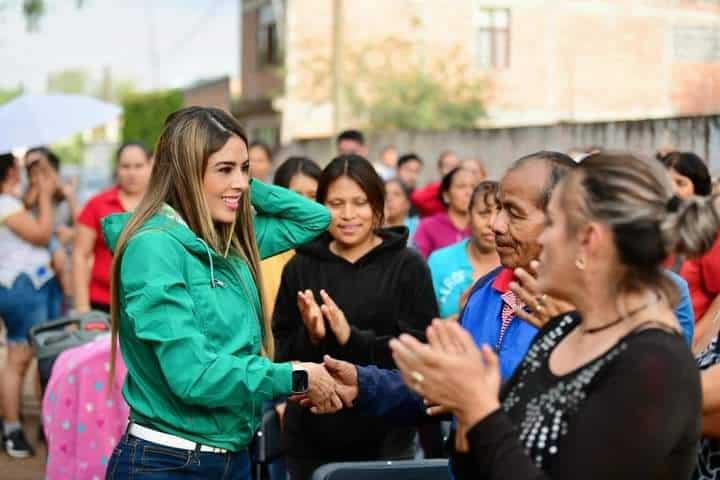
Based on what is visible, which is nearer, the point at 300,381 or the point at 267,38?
the point at 300,381

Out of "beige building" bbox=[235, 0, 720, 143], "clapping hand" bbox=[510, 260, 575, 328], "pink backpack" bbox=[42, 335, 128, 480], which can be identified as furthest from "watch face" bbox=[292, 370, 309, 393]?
"beige building" bbox=[235, 0, 720, 143]

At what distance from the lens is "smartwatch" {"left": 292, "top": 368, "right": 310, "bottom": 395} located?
3.62 metres

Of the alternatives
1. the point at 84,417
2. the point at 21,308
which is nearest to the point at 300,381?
the point at 84,417

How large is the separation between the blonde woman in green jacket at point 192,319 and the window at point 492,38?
30.5 m

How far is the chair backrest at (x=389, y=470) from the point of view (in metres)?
4.09

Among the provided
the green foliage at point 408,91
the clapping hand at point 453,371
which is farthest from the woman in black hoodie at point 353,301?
the green foliage at point 408,91

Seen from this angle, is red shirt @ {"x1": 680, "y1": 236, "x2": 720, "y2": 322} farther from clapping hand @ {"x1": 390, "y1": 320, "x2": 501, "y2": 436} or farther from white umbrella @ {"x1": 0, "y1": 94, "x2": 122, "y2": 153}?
white umbrella @ {"x1": 0, "y1": 94, "x2": 122, "y2": 153}

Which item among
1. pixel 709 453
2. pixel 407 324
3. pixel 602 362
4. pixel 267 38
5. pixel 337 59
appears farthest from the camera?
pixel 267 38

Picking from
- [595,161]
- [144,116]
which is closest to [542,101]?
[144,116]

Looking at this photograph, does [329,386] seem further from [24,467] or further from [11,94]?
[11,94]

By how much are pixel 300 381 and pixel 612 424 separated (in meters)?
1.45

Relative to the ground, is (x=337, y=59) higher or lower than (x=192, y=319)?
higher

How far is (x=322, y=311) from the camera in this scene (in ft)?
14.9

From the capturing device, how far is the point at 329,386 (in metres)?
3.77
